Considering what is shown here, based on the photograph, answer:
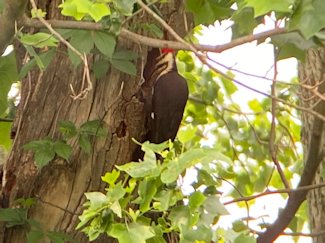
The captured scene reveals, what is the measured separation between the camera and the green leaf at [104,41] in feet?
5.95

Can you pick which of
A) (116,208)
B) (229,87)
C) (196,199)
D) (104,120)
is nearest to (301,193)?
(104,120)

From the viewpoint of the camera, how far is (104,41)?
182cm

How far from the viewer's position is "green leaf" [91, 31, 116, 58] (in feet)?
Answer: 5.95

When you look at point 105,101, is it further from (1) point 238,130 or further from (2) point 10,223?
(1) point 238,130

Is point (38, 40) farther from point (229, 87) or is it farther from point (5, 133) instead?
point (229, 87)

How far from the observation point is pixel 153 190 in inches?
62.6

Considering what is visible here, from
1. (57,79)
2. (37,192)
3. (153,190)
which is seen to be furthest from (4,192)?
(153,190)

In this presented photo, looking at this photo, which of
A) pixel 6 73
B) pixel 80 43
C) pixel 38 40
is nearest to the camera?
pixel 38 40

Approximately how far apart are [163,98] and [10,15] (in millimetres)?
565

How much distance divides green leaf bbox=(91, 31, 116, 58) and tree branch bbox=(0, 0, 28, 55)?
21 centimetres

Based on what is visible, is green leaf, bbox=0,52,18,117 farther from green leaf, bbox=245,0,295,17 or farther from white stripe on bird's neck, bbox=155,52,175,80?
green leaf, bbox=245,0,295,17

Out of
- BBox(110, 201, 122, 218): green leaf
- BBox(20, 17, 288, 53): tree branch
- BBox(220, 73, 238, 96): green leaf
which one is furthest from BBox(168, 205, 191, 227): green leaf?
BBox(220, 73, 238, 96): green leaf

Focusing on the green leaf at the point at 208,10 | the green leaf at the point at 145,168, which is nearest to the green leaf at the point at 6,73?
the green leaf at the point at 208,10

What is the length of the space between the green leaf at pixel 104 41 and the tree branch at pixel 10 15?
0.69 feet
